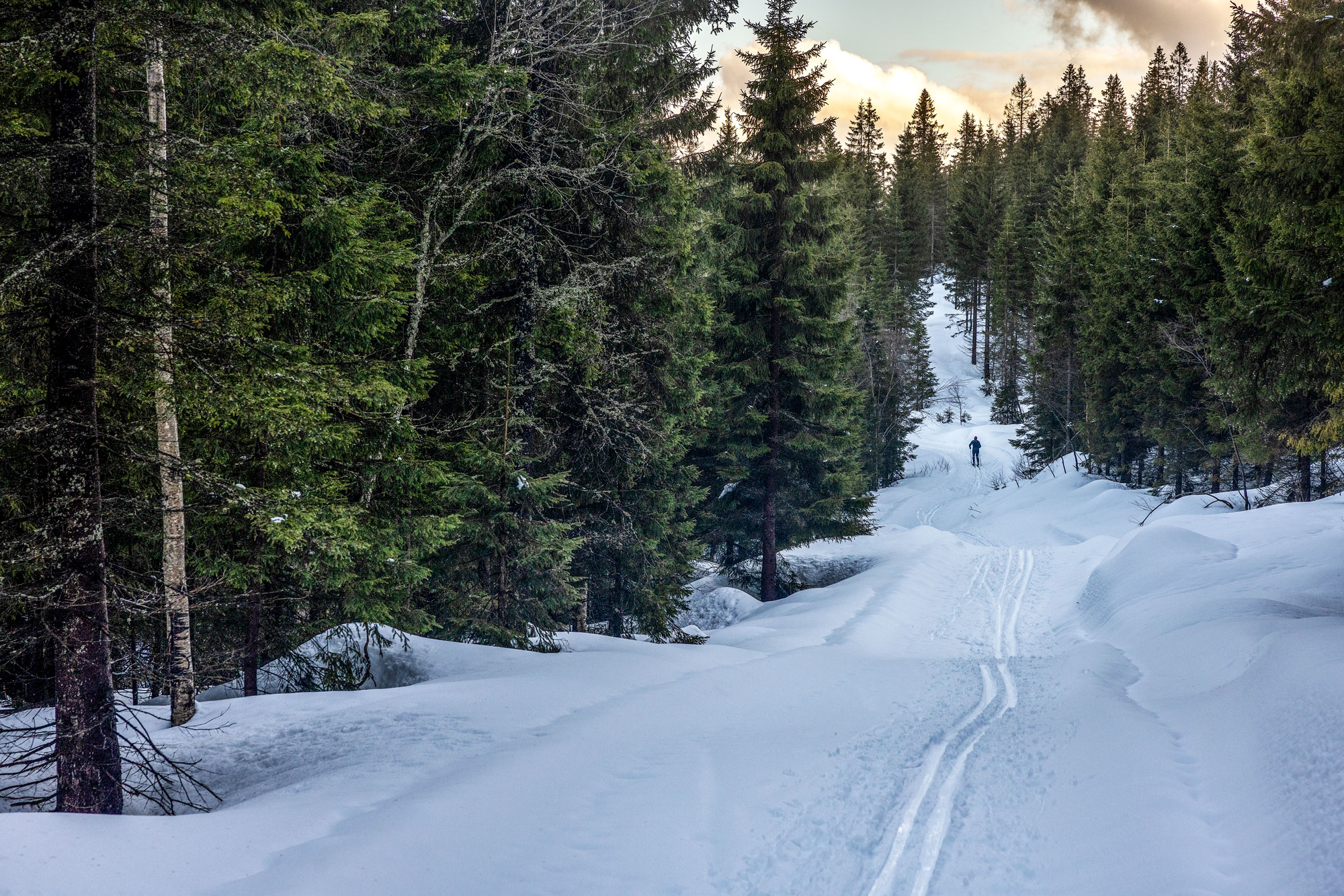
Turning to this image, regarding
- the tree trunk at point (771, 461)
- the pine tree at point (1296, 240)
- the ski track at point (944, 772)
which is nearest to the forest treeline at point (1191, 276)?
the pine tree at point (1296, 240)

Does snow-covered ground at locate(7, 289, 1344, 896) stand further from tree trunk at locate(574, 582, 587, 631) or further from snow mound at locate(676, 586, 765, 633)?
snow mound at locate(676, 586, 765, 633)

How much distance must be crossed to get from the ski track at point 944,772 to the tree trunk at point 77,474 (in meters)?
6.15

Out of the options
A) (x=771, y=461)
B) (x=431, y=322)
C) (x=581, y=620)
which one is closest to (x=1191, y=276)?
(x=771, y=461)

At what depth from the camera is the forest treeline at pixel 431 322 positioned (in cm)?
558

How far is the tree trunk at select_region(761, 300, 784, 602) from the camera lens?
68.4ft

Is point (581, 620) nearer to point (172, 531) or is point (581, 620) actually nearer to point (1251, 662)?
point (172, 531)

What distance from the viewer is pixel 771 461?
21375mm

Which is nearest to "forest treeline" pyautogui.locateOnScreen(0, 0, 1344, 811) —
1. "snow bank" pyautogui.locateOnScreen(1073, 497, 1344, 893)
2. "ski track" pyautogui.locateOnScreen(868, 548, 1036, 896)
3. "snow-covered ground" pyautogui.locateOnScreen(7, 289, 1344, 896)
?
"snow-covered ground" pyautogui.locateOnScreen(7, 289, 1344, 896)

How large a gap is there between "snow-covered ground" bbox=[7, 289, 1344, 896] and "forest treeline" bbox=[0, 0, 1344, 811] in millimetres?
1098

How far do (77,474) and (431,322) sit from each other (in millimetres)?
6851

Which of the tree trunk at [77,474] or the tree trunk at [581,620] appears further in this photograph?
the tree trunk at [581,620]

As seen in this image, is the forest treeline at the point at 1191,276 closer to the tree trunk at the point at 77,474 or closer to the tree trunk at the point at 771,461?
the tree trunk at the point at 771,461

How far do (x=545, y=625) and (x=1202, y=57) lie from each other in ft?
200

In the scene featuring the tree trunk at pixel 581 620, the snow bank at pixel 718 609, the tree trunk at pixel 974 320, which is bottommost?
the snow bank at pixel 718 609
